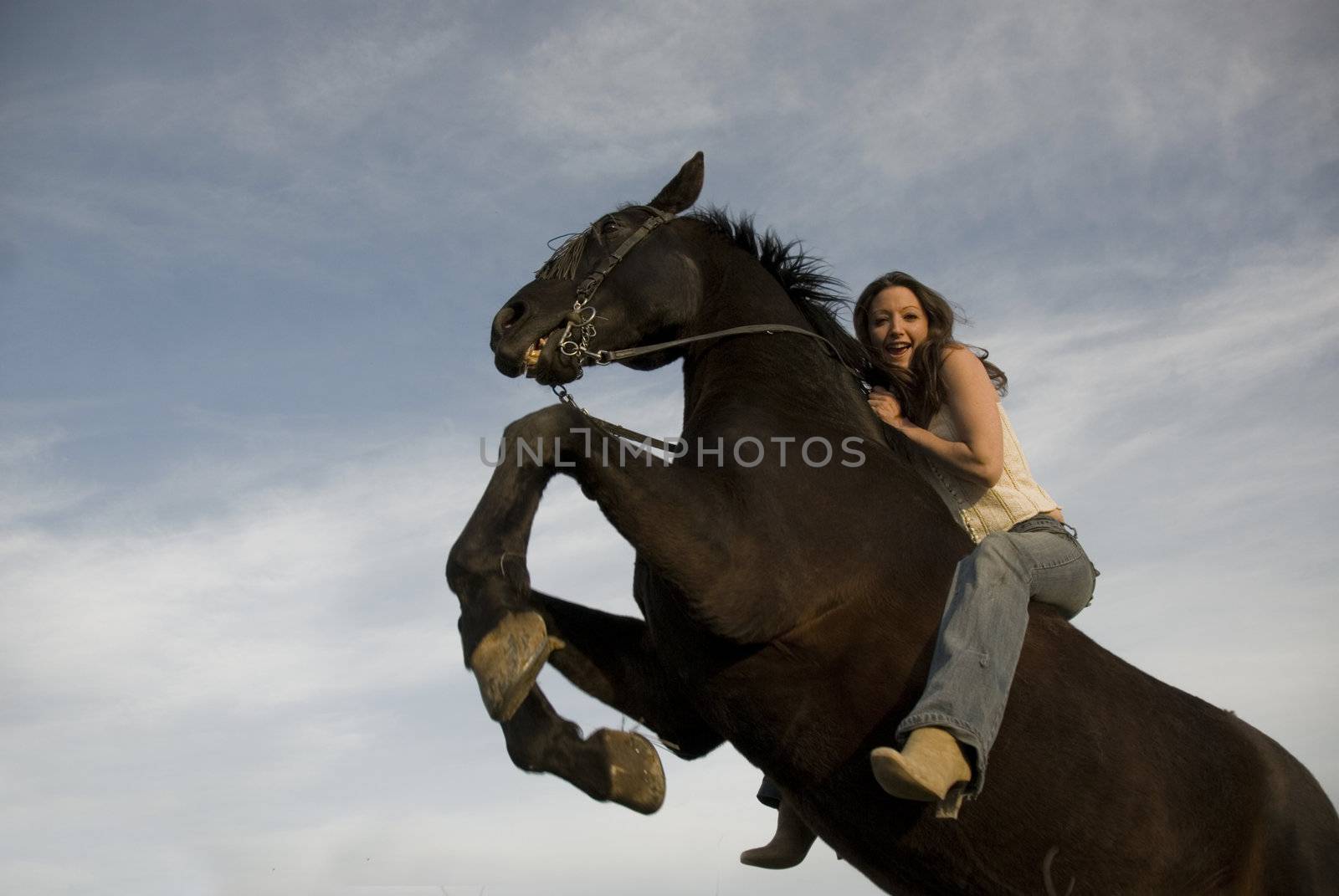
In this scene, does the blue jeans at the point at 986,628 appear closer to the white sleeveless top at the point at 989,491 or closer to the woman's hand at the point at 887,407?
the white sleeveless top at the point at 989,491

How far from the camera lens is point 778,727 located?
4.86m

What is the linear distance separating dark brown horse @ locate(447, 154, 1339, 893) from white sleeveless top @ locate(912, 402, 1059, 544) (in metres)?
0.33

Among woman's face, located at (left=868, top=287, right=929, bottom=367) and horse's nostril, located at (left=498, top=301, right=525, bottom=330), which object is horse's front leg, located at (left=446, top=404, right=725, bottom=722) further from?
woman's face, located at (left=868, top=287, right=929, bottom=367)

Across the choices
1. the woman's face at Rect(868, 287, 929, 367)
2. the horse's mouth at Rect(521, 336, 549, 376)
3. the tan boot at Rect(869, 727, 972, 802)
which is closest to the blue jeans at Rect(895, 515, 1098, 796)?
the tan boot at Rect(869, 727, 972, 802)

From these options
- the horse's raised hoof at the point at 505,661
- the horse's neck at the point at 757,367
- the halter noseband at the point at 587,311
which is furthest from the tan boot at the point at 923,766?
the halter noseband at the point at 587,311

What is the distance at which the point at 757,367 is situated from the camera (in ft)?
18.6

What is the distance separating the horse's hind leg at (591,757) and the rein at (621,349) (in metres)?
1.32

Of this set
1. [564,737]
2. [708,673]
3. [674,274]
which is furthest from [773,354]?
[564,737]

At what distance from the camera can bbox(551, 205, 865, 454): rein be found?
5.55m

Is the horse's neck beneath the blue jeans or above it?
above

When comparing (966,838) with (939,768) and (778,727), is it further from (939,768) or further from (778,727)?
(778,727)

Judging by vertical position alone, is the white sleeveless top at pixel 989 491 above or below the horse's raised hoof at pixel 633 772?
above

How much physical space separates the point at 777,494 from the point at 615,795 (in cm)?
138

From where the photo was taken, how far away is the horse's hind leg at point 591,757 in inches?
183
